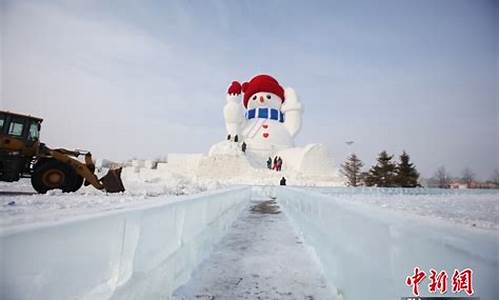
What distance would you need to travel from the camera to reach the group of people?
4020 centimetres

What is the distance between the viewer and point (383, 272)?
154 centimetres

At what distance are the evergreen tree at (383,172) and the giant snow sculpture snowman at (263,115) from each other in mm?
20881

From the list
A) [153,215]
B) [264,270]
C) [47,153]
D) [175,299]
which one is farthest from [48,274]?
[47,153]

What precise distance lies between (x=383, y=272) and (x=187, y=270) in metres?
2.02

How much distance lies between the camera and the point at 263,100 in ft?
147

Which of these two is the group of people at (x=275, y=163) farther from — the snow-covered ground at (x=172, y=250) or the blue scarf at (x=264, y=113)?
the snow-covered ground at (x=172, y=250)

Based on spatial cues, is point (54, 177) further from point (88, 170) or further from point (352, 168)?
point (352, 168)

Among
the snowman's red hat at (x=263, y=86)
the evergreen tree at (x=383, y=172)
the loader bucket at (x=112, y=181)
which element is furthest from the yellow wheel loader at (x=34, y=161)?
the snowman's red hat at (x=263, y=86)

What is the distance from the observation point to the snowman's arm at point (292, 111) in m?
46.1

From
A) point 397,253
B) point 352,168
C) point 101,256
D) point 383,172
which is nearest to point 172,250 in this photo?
point 101,256

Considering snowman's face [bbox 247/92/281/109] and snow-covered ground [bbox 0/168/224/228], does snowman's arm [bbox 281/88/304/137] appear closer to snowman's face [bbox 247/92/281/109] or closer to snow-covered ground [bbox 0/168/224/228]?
snowman's face [bbox 247/92/281/109]

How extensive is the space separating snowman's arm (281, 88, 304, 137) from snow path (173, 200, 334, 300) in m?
42.3

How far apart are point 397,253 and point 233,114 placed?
43496 mm

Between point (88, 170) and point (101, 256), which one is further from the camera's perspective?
point (88, 170)
